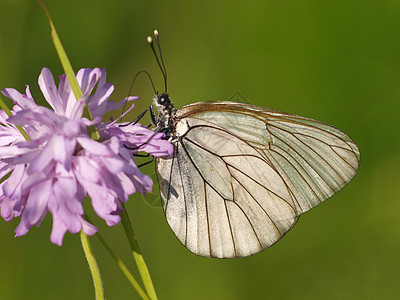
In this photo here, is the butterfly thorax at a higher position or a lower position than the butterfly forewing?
higher

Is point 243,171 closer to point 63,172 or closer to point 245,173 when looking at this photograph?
point 245,173

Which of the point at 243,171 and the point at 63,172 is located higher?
the point at 243,171

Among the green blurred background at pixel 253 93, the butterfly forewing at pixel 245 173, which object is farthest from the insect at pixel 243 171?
the green blurred background at pixel 253 93

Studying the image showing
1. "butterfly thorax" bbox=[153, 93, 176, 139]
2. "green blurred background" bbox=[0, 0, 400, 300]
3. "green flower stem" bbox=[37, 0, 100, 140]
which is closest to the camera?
"green flower stem" bbox=[37, 0, 100, 140]

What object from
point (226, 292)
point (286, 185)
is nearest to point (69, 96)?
point (286, 185)

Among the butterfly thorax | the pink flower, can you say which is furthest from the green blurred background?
the pink flower

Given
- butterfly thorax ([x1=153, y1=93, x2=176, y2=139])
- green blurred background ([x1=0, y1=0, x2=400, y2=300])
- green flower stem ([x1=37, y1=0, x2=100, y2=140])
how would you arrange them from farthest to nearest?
green blurred background ([x1=0, y1=0, x2=400, y2=300]), butterfly thorax ([x1=153, y1=93, x2=176, y2=139]), green flower stem ([x1=37, y1=0, x2=100, y2=140])

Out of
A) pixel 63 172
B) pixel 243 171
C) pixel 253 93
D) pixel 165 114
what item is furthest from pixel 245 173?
pixel 253 93

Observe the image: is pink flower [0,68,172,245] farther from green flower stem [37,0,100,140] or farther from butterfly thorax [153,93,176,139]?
butterfly thorax [153,93,176,139]
